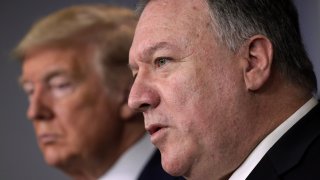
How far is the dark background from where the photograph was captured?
5.41 ft

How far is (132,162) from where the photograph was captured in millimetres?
1613

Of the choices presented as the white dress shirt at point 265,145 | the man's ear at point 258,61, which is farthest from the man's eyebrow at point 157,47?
the white dress shirt at point 265,145

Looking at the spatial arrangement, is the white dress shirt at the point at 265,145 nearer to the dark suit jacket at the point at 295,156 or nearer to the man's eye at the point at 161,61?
the dark suit jacket at the point at 295,156

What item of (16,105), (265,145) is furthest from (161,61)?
(16,105)

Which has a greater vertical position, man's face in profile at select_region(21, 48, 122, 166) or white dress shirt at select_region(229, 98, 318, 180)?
white dress shirt at select_region(229, 98, 318, 180)

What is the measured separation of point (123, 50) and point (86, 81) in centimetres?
13

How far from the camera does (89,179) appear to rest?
5.35ft

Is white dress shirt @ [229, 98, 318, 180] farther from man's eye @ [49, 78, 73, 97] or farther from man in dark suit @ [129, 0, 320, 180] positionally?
man's eye @ [49, 78, 73, 97]

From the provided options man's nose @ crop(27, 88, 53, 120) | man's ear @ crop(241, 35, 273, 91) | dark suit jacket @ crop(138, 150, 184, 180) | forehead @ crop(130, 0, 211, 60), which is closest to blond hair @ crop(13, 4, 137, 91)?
man's nose @ crop(27, 88, 53, 120)

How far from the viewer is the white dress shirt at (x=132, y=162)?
161 cm

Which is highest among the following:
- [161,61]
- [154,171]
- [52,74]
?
[161,61]

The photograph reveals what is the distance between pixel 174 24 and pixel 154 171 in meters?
0.60

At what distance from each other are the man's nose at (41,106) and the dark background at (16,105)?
0.06 metres

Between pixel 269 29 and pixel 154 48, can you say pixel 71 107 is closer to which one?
pixel 154 48
